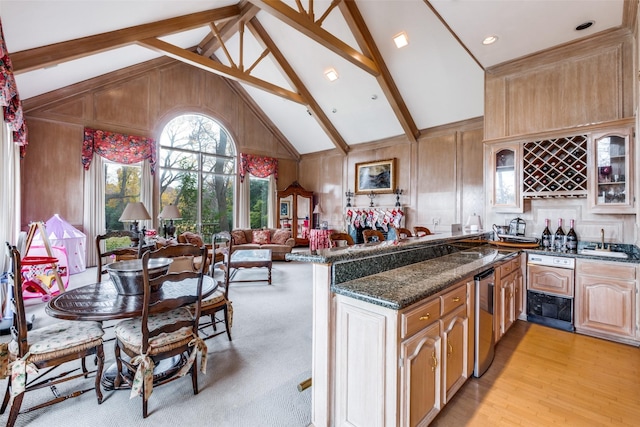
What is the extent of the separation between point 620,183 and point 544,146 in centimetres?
81

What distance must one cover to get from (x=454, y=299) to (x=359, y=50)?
5.35 metres

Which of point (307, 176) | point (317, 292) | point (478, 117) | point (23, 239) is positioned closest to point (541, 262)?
point (317, 292)

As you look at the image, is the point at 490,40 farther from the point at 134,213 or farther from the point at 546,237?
the point at 134,213

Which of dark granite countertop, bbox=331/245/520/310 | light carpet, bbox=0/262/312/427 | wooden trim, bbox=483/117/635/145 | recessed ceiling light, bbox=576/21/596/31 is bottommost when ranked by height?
light carpet, bbox=0/262/312/427

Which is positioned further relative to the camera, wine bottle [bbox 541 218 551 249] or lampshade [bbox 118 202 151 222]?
lampshade [bbox 118 202 151 222]

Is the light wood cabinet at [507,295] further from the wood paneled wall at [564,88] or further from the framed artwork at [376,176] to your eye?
the framed artwork at [376,176]

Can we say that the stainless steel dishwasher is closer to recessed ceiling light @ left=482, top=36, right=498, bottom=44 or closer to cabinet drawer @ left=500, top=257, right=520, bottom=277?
cabinet drawer @ left=500, top=257, right=520, bottom=277

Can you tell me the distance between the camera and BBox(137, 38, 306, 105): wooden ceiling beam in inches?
177

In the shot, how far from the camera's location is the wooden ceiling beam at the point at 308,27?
3667 millimetres

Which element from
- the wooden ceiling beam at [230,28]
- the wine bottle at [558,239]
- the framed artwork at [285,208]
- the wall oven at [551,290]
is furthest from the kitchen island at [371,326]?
the framed artwork at [285,208]

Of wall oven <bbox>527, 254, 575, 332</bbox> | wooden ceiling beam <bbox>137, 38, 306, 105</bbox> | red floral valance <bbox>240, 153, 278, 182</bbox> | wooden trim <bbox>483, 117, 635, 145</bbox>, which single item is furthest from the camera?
red floral valance <bbox>240, 153, 278, 182</bbox>

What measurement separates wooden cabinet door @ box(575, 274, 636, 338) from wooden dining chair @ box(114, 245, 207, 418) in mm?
3701

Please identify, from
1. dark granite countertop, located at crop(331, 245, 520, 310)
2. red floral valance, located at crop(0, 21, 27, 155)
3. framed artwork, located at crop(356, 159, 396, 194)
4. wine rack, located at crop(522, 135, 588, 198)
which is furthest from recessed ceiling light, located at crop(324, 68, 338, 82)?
dark granite countertop, located at crop(331, 245, 520, 310)

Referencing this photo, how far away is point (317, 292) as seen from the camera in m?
1.65
